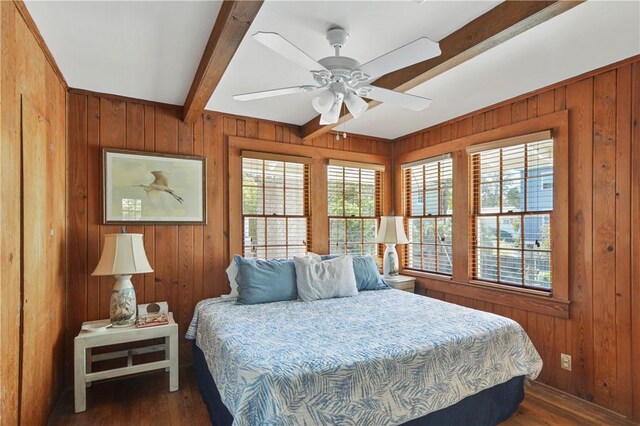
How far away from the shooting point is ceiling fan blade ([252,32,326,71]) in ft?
5.01

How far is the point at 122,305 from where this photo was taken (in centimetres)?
259

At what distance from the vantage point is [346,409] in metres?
1.65

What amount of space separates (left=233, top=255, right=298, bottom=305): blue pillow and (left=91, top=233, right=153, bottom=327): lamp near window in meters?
0.75

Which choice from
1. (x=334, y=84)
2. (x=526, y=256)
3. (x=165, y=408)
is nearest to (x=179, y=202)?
(x=165, y=408)

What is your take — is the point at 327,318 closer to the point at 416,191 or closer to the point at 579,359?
the point at 579,359

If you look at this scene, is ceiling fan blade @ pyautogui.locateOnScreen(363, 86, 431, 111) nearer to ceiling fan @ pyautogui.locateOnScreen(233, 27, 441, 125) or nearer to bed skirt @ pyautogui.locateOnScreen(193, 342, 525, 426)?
ceiling fan @ pyautogui.locateOnScreen(233, 27, 441, 125)

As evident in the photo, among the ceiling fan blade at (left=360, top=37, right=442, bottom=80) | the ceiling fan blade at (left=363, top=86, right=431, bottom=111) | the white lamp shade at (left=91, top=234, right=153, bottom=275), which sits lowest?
the white lamp shade at (left=91, top=234, right=153, bottom=275)

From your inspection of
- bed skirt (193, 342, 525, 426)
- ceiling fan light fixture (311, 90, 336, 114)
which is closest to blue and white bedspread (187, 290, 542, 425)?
bed skirt (193, 342, 525, 426)

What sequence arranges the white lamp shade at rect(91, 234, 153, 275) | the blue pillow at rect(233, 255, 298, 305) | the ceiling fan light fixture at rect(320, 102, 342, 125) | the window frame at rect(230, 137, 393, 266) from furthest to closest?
the window frame at rect(230, 137, 393, 266)
the blue pillow at rect(233, 255, 298, 305)
the white lamp shade at rect(91, 234, 153, 275)
the ceiling fan light fixture at rect(320, 102, 342, 125)

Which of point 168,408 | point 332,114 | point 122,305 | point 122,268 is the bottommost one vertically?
point 168,408

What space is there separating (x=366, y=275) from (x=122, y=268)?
2147mm

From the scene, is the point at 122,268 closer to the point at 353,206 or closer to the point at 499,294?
the point at 353,206

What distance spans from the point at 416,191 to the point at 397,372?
2803 millimetres

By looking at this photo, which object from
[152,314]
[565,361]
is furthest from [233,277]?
[565,361]
